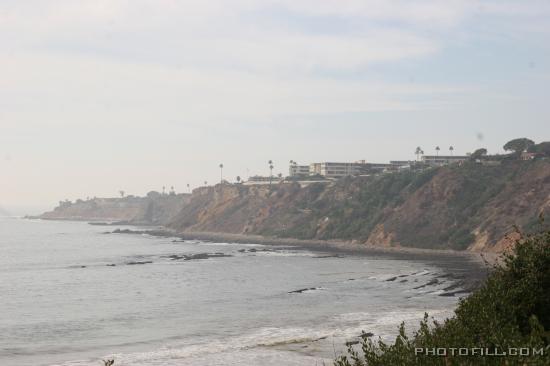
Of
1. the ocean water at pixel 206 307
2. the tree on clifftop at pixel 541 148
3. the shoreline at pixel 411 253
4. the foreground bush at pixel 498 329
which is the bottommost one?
the ocean water at pixel 206 307

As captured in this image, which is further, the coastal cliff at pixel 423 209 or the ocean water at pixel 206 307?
the coastal cliff at pixel 423 209

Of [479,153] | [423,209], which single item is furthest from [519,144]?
[423,209]

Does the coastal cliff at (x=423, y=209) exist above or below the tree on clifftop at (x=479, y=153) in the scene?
below

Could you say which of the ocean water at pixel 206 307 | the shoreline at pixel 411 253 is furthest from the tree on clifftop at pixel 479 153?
the ocean water at pixel 206 307

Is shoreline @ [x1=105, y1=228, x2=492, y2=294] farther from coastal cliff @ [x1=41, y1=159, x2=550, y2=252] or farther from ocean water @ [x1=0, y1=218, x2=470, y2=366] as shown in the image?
coastal cliff @ [x1=41, y1=159, x2=550, y2=252]

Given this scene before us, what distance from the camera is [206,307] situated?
63.7 m

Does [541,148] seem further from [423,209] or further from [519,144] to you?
[423,209]

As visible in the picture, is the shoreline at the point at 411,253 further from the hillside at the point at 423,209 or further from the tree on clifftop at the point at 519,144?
the tree on clifftop at the point at 519,144

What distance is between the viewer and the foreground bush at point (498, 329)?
17703 mm

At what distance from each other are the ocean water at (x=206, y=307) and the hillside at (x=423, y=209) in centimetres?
2271

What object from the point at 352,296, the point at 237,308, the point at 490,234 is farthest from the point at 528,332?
the point at 490,234

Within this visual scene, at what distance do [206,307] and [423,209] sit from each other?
93.4m

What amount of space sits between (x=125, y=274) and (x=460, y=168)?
9361 centimetres

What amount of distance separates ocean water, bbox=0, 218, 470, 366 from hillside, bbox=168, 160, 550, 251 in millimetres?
22709
